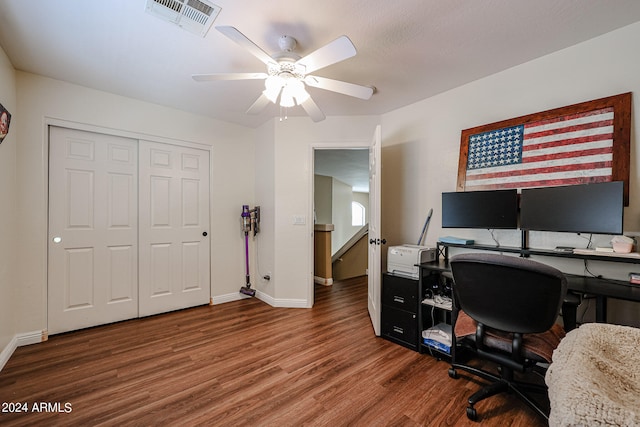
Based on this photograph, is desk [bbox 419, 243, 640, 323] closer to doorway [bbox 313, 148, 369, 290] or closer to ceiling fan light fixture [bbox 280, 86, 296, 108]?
ceiling fan light fixture [bbox 280, 86, 296, 108]

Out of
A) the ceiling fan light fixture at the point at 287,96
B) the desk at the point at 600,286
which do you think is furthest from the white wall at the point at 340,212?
the desk at the point at 600,286

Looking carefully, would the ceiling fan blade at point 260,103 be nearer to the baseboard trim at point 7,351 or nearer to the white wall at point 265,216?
the white wall at point 265,216

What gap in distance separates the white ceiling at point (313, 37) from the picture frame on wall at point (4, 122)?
1.51 ft

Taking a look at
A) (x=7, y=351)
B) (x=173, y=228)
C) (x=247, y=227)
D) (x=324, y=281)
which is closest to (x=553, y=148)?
(x=247, y=227)

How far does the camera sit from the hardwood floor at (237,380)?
1.51 meters

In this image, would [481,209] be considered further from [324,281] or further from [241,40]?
[324,281]

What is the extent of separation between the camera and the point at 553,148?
196 centimetres

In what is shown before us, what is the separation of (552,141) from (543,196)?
47cm

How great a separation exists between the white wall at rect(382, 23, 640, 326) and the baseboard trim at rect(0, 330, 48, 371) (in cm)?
355

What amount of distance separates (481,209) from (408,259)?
729mm

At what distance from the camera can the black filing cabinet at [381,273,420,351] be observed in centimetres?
226

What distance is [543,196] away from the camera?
1.85 metres

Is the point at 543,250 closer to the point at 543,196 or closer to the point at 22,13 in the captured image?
the point at 543,196

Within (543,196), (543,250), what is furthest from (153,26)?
(543,250)
